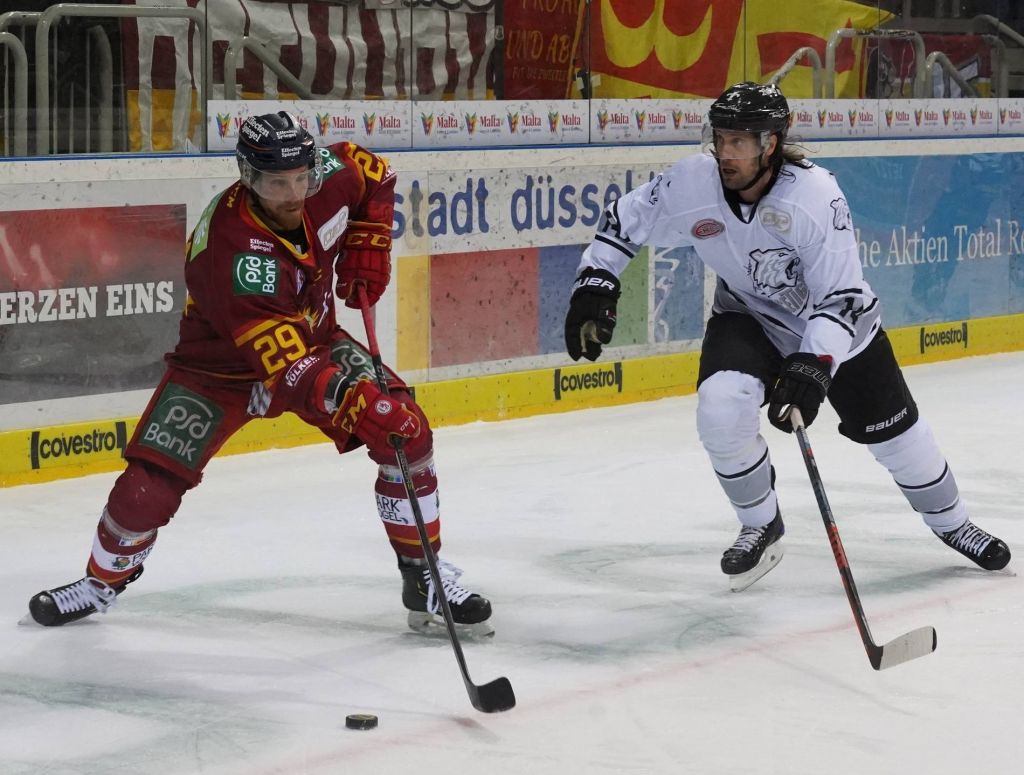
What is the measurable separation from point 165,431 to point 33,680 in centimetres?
59

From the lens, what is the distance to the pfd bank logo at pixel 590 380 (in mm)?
6949

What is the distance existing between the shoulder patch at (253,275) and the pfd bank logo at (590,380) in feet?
11.5

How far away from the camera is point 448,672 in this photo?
359 cm

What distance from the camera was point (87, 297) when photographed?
18.4 feet

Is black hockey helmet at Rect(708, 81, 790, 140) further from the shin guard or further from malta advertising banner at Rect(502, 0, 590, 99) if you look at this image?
malta advertising banner at Rect(502, 0, 590, 99)

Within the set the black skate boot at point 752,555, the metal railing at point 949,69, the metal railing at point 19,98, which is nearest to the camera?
the black skate boot at point 752,555

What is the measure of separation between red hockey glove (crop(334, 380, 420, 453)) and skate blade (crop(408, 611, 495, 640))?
0.60m

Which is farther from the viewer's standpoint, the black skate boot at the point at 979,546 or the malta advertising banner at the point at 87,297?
the malta advertising banner at the point at 87,297

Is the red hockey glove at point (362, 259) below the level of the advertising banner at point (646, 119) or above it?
above

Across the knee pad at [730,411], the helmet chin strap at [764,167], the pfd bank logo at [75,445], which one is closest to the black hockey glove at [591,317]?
the knee pad at [730,411]

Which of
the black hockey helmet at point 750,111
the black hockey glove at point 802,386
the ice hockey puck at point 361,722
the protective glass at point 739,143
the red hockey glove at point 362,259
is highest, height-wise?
the black hockey helmet at point 750,111

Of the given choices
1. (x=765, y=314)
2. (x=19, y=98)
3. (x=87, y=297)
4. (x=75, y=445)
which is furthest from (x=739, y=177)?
(x=19, y=98)

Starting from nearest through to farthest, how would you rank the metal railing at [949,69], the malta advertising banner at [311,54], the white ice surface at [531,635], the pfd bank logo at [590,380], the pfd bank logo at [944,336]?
1. the white ice surface at [531,635]
2. the malta advertising banner at [311,54]
3. the pfd bank logo at [590,380]
4. the pfd bank logo at [944,336]
5. the metal railing at [949,69]

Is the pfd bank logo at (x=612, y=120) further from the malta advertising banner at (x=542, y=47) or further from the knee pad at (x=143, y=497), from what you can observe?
the knee pad at (x=143, y=497)
